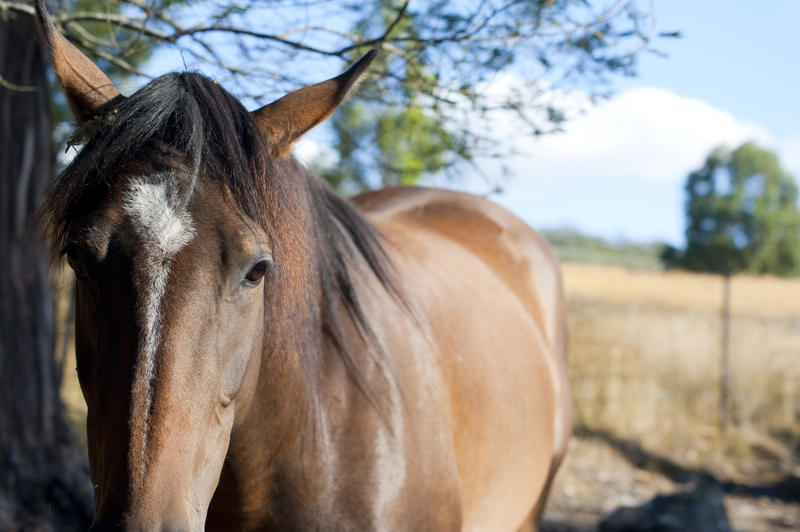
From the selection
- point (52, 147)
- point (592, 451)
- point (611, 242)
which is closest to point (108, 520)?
point (52, 147)

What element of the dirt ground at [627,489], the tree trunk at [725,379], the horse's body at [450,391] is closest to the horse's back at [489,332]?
the horse's body at [450,391]

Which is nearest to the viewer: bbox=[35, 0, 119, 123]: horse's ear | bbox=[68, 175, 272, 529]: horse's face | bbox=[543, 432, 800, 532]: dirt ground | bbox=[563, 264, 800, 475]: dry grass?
bbox=[68, 175, 272, 529]: horse's face

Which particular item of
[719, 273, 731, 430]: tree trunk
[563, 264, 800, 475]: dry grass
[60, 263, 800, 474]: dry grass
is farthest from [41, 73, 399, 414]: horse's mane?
[719, 273, 731, 430]: tree trunk

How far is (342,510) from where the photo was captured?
1.79 meters

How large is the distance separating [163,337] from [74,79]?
773 mm

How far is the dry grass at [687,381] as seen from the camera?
7859 mm

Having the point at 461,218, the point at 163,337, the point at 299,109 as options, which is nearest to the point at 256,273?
the point at 163,337

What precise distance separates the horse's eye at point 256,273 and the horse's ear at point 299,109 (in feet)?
1.11

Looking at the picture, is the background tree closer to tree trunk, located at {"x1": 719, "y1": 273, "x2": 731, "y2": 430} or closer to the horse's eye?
tree trunk, located at {"x1": 719, "y1": 273, "x2": 731, "y2": 430}

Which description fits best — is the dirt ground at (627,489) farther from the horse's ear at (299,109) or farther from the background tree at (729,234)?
the horse's ear at (299,109)

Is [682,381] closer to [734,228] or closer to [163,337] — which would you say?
[734,228]

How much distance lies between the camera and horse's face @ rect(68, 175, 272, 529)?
1.24 metres

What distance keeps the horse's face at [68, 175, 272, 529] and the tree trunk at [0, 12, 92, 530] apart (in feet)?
9.23

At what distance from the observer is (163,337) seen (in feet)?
4.25
